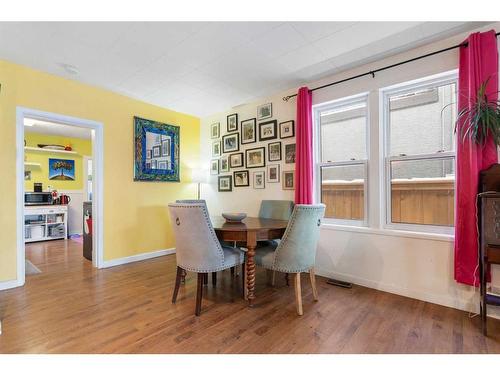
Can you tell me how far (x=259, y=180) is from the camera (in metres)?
3.78

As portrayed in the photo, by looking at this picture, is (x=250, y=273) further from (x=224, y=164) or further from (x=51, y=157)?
(x=51, y=157)

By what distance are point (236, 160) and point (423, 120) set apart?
99.7 inches

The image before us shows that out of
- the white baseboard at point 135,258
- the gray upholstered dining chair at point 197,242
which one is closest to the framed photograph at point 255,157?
the gray upholstered dining chair at point 197,242

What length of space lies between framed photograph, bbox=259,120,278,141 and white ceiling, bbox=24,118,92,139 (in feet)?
11.7

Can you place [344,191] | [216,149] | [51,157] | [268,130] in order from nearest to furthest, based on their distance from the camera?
[344,191], [268,130], [216,149], [51,157]

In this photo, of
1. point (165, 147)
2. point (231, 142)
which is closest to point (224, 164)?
point (231, 142)

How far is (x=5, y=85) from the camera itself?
2666 millimetres

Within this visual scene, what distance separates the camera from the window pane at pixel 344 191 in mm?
2936

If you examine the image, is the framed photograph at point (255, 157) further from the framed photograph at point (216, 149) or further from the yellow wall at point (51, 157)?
the yellow wall at point (51, 157)

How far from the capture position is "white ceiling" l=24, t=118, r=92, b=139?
469 cm

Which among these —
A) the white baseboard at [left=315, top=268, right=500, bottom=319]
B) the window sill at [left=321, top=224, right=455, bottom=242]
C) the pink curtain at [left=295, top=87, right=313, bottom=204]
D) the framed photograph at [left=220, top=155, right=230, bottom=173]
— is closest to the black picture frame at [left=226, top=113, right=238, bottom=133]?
the framed photograph at [left=220, top=155, right=230, bottom=173]

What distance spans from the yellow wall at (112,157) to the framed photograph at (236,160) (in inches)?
33.6

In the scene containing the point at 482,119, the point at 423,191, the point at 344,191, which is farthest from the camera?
the point at 344,191
